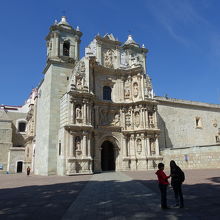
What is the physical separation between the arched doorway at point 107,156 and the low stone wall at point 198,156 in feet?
22.3

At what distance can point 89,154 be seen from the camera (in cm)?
2302

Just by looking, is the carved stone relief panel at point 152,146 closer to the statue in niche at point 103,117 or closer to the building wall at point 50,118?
the statue in niche at point 103,117

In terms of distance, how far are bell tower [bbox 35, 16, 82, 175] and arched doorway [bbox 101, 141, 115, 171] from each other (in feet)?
20.2

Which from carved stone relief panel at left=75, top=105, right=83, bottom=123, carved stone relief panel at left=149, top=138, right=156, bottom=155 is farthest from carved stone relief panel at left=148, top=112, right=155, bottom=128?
carved stone relief panel at left=75, top=105, right=83, bottom=123

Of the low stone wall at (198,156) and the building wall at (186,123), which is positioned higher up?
the building wall at (186,123)

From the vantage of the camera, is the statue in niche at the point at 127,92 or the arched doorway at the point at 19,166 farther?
the arched doorway at the point at 19,166

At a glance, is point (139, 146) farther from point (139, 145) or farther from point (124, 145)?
point (124, 145)

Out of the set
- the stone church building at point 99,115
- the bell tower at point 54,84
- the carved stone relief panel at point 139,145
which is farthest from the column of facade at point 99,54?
the carved stone relief panel at point 139,145

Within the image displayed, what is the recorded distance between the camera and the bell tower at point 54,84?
2384 cm

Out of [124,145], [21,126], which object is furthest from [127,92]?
[21,126]

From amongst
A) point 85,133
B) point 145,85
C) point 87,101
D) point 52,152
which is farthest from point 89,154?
point 145,85

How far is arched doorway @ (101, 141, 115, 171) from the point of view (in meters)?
27.3

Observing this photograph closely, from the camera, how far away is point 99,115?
88.0 ft

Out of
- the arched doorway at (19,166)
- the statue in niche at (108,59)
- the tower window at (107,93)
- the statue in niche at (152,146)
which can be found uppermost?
the statue in niche at (108,59)
